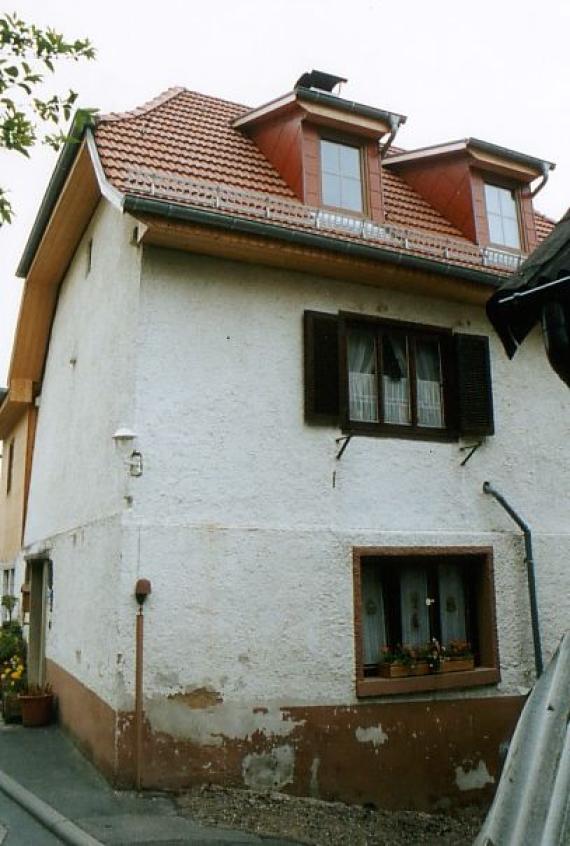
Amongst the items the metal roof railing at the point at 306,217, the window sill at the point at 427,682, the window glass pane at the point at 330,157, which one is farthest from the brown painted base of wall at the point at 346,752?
the window glass pane at the point at 330,157

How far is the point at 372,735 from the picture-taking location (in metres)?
8.06

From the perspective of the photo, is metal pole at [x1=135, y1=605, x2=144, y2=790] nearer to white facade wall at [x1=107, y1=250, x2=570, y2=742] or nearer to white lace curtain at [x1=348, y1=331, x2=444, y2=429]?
white facade wall at [x1=107, y1=250, x2=570, y2=742]

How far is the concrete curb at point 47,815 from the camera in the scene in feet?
19.4

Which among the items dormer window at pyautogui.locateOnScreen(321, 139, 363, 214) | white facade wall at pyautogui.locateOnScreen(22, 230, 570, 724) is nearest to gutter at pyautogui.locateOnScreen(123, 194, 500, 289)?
white facade wall at pyautogui.locateOnScreen(22, 230, 570, 724)

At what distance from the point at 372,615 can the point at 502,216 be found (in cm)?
616

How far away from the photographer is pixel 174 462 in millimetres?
→ 7801

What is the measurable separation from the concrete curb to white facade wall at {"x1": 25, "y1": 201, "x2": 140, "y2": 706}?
107cm

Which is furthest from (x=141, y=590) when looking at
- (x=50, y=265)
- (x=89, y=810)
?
(x=50, y=265)

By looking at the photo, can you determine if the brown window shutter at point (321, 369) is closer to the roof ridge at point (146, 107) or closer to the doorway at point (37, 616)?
the roof ridge at point (146, 107)

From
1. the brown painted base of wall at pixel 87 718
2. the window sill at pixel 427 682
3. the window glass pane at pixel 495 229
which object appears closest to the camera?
the brown painted base of wall at pixel 87 718

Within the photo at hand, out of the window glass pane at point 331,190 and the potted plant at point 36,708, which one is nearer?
the window glass pane at point 331,190

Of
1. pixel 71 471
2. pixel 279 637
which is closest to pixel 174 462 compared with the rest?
pixel 279 637

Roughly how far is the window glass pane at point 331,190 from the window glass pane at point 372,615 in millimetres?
4640

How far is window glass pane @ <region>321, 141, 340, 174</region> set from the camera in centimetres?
1006
